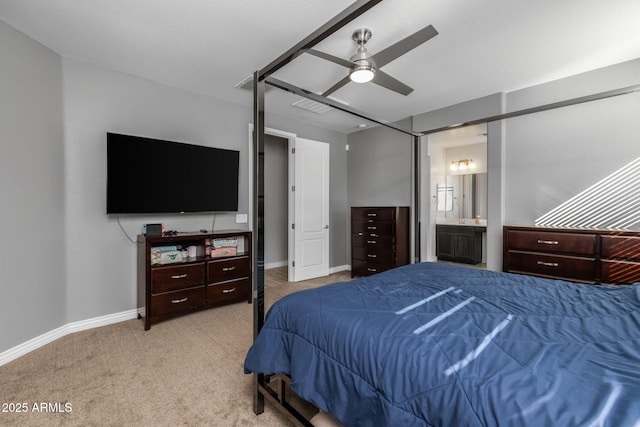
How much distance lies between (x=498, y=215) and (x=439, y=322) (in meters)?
3.08

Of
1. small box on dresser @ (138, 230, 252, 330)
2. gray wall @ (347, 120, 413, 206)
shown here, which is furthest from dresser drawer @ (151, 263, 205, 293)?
gray wall @ (347, 120, 413, 206)

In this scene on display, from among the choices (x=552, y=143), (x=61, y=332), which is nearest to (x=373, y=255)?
(x=552, y=143)

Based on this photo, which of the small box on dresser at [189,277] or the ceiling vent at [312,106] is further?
the ceiling vent at [312,106]

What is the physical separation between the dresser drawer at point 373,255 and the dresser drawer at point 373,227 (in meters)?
0.28

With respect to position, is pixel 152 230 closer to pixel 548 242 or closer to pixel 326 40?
pixel 326 40

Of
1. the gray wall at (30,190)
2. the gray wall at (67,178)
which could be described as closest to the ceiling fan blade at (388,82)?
the gray wall at (67,178)

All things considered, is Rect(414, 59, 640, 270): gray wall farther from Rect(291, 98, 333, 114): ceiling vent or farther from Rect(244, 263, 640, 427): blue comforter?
Rect(244, 263, 640, 427): blue comforter

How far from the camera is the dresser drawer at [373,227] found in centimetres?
442

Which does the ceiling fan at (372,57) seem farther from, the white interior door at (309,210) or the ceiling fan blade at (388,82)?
the white interior door at (309,210)

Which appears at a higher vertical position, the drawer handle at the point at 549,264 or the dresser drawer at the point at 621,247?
the dresser drawer at the point at 621,247

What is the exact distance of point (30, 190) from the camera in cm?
247

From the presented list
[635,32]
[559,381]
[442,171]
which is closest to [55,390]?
[559,381]

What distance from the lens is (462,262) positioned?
5820 millimetres

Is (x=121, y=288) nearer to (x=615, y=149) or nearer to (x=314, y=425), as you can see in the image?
(x=314, y=425)
